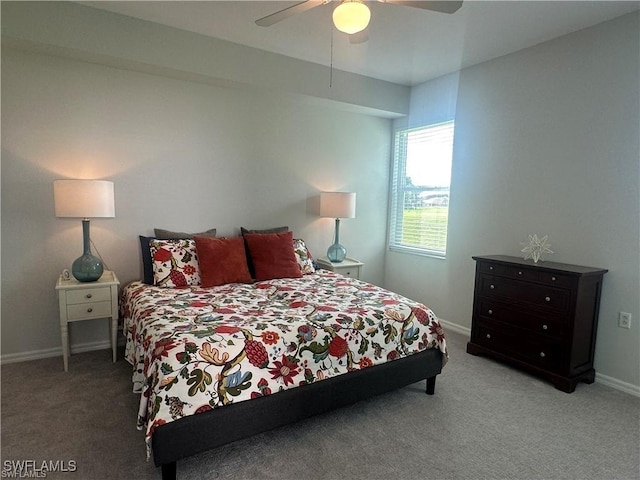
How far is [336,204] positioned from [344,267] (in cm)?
67

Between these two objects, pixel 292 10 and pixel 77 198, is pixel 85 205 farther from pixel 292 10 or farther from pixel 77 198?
pixel 292 10

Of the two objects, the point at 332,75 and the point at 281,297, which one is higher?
the point at 332,75

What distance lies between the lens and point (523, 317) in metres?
2.94

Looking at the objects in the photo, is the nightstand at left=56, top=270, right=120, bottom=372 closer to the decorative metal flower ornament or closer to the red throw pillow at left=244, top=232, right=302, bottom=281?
the red throw pillow at left=244, top=232, right=302, bottom=281

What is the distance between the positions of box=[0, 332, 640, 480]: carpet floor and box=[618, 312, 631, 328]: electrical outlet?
1.58 feet

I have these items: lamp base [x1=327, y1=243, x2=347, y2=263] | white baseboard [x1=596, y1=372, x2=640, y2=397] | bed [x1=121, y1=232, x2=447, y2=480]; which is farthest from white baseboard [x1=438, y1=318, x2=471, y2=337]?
bed [x1=121, y1=232, x2=447, y2=480]

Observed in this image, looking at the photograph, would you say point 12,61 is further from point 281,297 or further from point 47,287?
point 281,297

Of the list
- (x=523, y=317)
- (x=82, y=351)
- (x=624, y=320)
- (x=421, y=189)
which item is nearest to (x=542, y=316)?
(x=523, y=317)

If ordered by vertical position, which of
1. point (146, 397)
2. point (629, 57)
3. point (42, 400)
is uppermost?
point (629, 57)

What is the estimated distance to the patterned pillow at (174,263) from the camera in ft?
9.75

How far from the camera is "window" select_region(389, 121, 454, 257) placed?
408 centimetres

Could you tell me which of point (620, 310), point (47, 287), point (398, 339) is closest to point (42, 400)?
point (47, 287)

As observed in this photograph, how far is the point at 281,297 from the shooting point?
2.70m

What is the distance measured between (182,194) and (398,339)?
7.59ft
